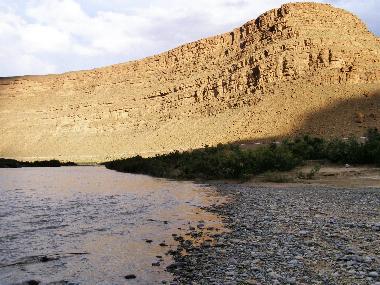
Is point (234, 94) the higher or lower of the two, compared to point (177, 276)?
higher

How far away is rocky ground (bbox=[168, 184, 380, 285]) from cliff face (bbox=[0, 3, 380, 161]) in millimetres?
48176

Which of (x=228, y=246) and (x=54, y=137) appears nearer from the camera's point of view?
(x=228, y=246)

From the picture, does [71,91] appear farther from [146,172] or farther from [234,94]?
[146,172]

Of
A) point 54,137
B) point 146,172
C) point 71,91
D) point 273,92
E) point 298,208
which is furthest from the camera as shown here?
point 71,91

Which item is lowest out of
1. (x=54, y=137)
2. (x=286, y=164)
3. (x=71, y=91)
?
(x=286, y=164)

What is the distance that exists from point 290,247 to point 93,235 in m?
5.23

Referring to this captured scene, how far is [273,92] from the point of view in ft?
240

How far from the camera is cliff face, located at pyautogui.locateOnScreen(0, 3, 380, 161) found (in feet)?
220

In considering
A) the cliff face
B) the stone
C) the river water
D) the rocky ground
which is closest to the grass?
the river water

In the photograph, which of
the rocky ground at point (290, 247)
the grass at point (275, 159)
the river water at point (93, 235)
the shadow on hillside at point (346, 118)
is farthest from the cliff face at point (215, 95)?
the rocky ground at point (290, 247)

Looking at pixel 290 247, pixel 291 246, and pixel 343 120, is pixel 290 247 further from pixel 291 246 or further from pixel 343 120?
pixel 343 120

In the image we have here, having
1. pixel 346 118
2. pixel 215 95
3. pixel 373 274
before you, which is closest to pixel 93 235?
pixel 373 274

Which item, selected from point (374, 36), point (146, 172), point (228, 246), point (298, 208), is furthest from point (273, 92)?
point (228, 246)

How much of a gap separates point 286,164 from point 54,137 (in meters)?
85.7
